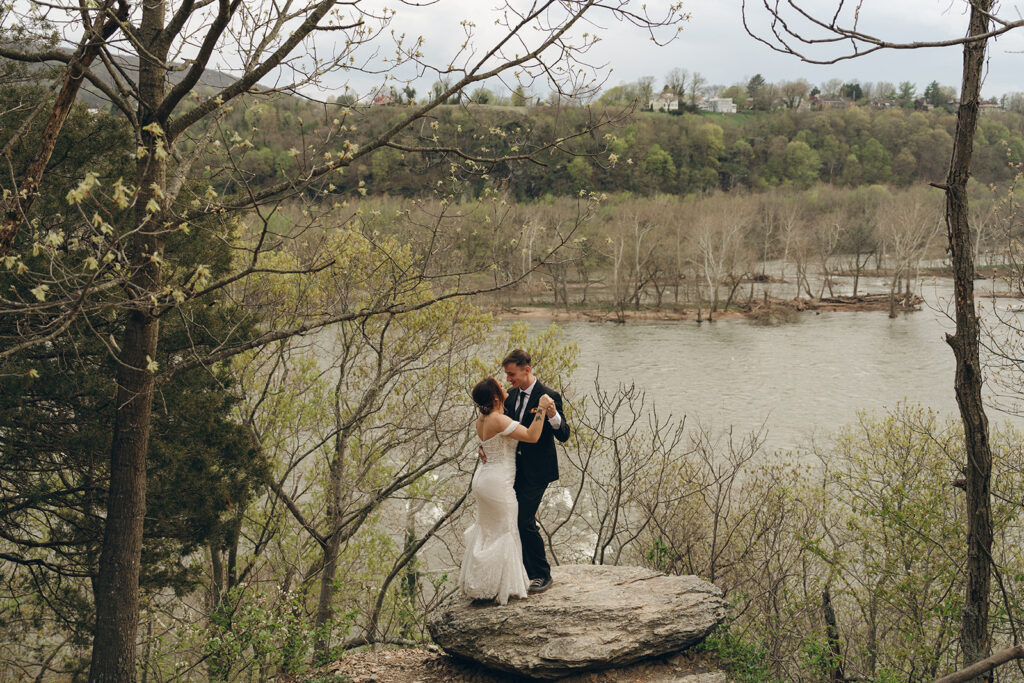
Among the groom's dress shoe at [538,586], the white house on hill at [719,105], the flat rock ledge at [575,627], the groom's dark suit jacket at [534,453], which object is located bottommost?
the flat rock ledge at [575,627]

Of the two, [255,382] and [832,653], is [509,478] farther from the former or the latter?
[255,382]

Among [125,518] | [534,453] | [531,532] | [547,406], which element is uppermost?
[547,406]

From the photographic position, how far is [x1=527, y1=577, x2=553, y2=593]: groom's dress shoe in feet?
21.6

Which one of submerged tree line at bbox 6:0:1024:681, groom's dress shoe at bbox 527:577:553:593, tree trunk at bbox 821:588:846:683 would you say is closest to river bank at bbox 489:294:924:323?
submerged tree line at bbox 6:0:1024:681

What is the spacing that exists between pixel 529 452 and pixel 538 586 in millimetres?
1122

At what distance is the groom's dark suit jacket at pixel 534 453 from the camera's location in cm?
631

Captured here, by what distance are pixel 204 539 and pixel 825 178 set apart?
114107 millimetres

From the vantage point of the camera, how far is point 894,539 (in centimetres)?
1308

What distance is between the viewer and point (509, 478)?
6270mm

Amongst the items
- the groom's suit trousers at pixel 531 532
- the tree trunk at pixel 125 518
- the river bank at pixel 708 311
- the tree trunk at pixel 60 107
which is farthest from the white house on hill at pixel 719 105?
the tree trunk at pixel 60 107

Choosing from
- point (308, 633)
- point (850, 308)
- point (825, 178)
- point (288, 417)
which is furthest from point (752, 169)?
point (308, 633)

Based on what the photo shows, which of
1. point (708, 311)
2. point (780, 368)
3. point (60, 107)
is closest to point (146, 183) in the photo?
point (60, 107)

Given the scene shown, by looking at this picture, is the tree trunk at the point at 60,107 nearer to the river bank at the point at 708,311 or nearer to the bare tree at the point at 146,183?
the bare tree at the point at 146,183

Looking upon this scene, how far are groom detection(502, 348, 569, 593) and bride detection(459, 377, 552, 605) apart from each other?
4.5 inches
